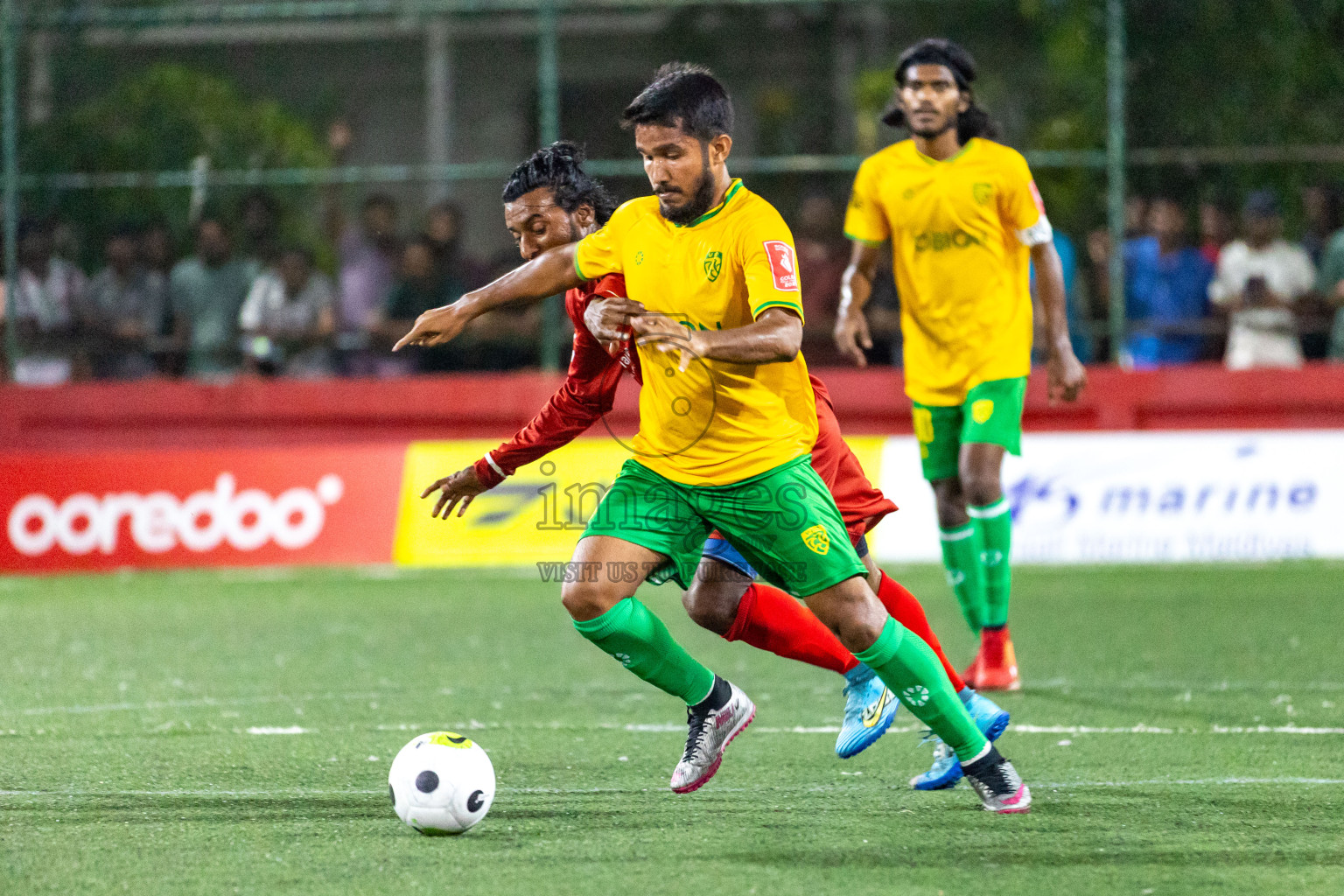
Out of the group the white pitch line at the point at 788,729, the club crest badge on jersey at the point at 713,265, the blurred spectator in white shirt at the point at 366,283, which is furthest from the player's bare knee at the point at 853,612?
the blurred spectator in white shirt at the point at 366,283

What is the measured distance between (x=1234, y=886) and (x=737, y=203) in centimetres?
203

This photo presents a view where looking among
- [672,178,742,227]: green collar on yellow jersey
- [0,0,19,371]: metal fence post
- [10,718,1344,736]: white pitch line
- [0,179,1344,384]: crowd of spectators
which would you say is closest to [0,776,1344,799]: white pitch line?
[10,718,1344,736]: white pitch line

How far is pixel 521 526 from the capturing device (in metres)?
11.6

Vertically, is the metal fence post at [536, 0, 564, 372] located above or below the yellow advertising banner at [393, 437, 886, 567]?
above

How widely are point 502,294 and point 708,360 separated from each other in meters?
0.59

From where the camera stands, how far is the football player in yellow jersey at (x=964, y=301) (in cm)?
699

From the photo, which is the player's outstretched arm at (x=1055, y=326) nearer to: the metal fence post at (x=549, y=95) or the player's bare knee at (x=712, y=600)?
the player's bare knee at (x=712, y=600)

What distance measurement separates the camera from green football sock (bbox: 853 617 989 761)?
458cm

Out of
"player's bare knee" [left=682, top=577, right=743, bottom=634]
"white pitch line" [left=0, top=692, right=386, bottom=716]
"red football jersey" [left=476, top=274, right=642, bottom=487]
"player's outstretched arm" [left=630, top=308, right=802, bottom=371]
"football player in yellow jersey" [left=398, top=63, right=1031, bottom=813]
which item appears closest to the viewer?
"player's outstretched arm" [left=630, top=308, right=802, bottom=371]

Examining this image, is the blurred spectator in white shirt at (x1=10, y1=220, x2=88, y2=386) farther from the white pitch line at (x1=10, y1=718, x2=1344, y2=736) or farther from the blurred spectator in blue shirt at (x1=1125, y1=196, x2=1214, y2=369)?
the blurred spectator in blue shirt at (x1=1125, y1=196, x2=1214, y2=369)

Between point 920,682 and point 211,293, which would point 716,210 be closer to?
point 920,682

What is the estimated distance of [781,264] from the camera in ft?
14.6

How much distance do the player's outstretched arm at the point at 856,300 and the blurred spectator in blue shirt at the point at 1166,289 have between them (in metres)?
5.81

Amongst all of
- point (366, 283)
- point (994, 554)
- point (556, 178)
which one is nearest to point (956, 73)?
point (994, 554)
